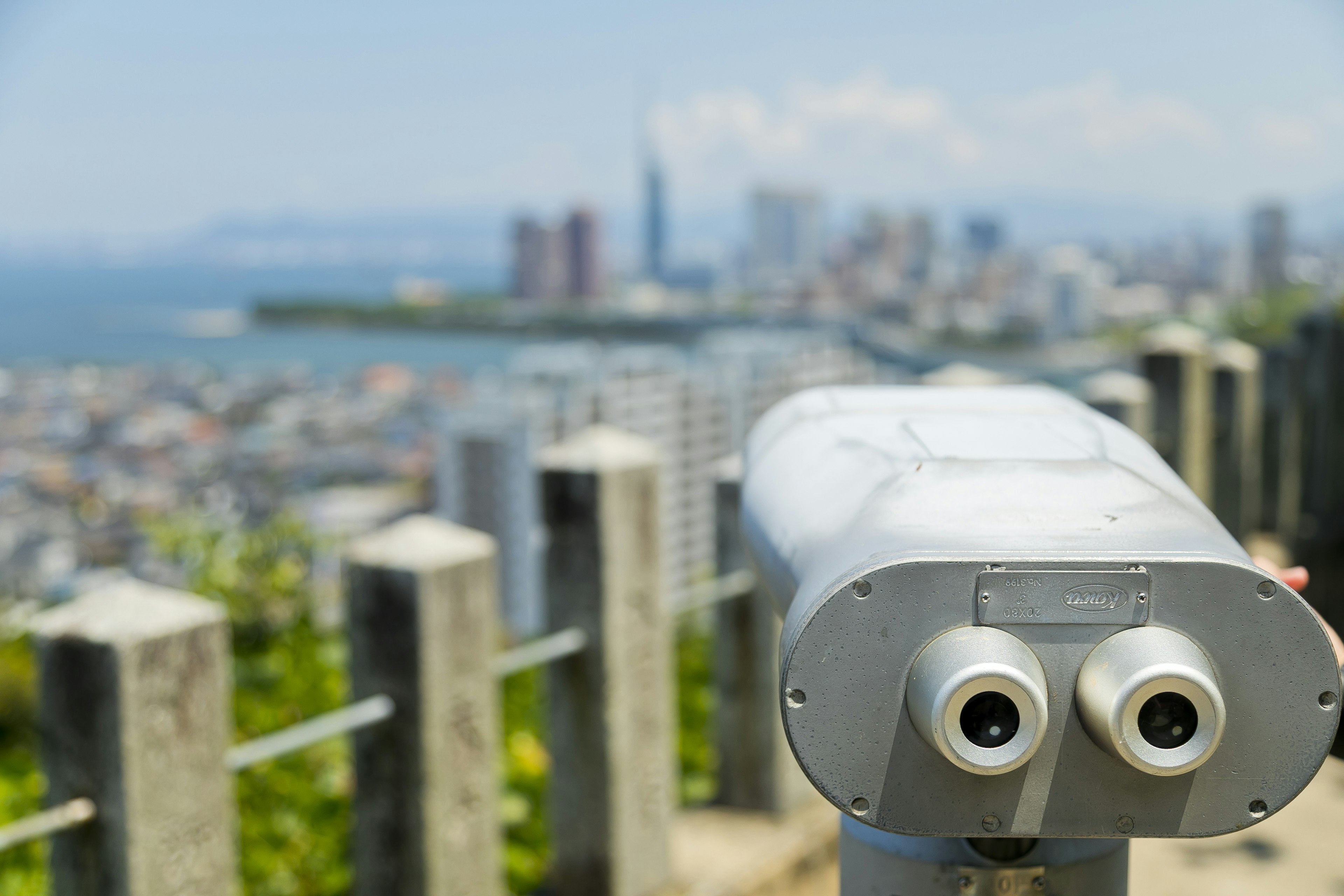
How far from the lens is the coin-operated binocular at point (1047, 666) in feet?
3.16

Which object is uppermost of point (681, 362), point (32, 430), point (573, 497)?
point (573, 497)

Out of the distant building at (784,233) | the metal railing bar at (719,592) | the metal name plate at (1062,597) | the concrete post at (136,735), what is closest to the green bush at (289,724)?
the concrete post at (136,735)

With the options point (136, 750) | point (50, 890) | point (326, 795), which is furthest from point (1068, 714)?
point (326, 795)

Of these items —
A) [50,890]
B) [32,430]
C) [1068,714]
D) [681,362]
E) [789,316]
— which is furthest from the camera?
[789,316]

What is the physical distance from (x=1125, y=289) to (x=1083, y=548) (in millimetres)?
40848

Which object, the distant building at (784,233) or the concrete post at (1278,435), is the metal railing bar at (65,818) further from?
the distant building at (784,233)

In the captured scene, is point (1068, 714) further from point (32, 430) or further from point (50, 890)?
point (32, 430)

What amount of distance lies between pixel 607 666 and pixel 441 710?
1.80 ft

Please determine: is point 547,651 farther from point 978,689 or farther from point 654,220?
point 654,220

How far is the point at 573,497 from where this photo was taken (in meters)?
2.66

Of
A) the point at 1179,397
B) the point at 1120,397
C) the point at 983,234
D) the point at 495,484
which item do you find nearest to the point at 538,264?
the point at 983,234

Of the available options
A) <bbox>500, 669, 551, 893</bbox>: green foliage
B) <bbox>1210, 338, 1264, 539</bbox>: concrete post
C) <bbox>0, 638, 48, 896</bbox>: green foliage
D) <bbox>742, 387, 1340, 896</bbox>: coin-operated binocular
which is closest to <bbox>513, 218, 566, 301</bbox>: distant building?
<bbox>1210, 338, 1264, 539</bbox>: concrete post

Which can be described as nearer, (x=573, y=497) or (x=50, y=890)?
(x=50, y=890)

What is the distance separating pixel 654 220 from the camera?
336 ft
